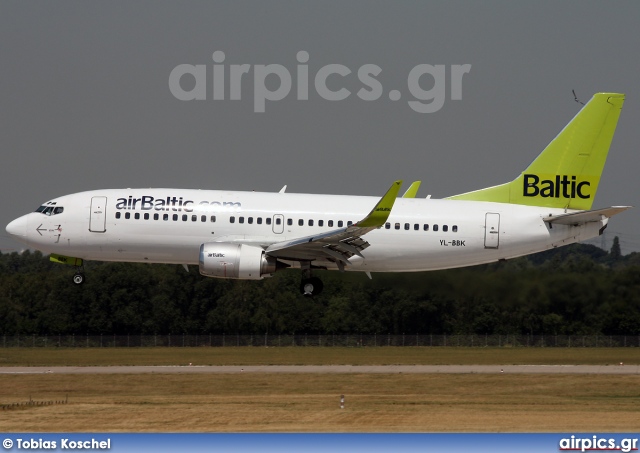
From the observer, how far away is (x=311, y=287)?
158 feet

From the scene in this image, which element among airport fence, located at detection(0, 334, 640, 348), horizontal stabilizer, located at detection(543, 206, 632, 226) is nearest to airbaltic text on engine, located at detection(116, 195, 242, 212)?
horizontal stabilizer, located at detection(543, 206, 632, 226)

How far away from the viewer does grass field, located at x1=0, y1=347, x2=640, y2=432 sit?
117 feet

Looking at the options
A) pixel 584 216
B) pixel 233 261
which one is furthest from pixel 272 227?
pixel 584 216

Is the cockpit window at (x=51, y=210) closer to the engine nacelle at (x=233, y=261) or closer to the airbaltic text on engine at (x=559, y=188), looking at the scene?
the engine nacelle at (x=233, y=261)

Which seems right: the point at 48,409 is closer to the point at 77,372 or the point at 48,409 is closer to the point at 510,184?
the point at 77,372

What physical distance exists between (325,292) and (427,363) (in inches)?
759

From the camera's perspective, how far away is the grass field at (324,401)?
35.8 metres

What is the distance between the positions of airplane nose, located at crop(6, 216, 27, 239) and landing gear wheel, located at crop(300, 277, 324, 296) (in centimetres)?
1162

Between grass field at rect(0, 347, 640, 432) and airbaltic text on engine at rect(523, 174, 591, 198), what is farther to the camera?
airbaltic text on engine at rect(523, 174, 591, 198)

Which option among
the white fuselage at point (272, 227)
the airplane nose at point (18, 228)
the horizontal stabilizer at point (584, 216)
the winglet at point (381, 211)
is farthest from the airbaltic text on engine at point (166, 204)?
the horizontal stabilizer at point (584, 216)

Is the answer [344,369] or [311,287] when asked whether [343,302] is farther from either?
[311,287]

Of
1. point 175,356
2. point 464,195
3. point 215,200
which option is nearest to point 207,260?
point 215,200

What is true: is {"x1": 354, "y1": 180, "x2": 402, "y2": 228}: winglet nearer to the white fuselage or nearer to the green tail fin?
the white fuselage

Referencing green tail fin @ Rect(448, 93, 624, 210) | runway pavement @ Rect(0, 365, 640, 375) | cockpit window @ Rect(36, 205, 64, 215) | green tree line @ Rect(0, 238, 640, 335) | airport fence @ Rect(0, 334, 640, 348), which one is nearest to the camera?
cockpit window @ Rect(36, 205, 64, 215)
